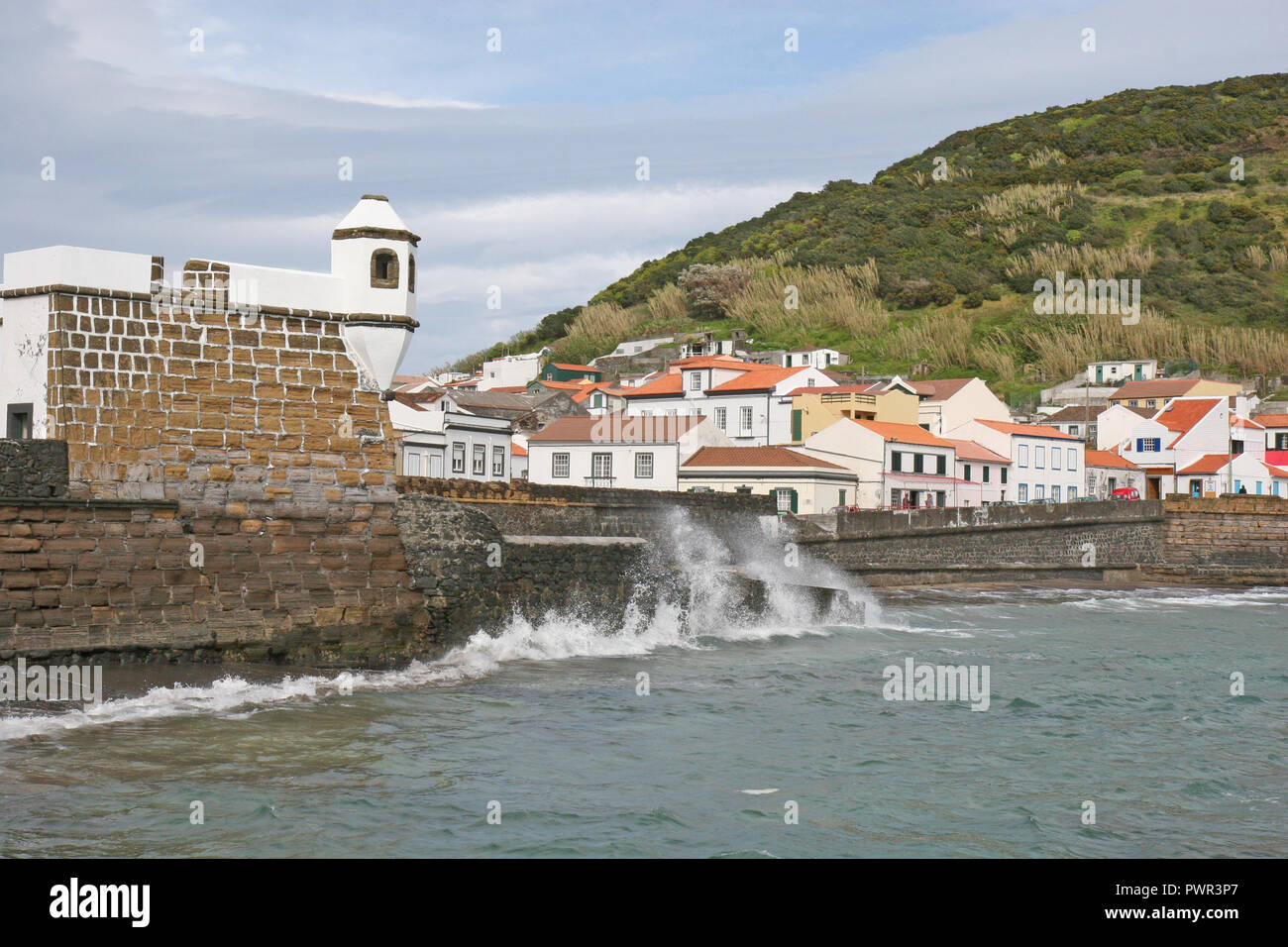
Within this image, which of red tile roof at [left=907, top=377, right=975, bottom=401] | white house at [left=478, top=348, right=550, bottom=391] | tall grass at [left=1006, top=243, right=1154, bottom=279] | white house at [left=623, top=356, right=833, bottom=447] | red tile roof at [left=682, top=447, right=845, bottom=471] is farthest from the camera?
tall grass at [left=1006, top=243, right=1154, bottom=279]

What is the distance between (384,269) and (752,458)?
31621 mm

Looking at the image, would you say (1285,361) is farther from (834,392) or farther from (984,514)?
(984,514)

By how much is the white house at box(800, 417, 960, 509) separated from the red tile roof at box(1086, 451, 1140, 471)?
11238 mm

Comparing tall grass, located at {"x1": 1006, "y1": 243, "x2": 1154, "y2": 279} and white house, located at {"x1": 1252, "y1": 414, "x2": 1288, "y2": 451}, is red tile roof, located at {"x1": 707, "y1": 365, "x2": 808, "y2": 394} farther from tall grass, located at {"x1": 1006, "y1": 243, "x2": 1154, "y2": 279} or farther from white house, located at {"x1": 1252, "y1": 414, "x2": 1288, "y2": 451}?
tall grass, located at {"x1": 1006, "y1": 243, "x2": 1154, "y2": 279}

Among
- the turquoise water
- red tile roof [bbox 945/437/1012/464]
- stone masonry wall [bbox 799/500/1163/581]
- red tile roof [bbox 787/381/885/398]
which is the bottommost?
the turquoise water

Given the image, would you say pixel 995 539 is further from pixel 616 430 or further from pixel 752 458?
pixel 616 430

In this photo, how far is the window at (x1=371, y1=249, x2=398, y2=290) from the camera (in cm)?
1736

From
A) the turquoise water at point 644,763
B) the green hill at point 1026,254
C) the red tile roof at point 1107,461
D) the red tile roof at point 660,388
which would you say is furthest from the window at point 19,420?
the green hill at point 1026,254

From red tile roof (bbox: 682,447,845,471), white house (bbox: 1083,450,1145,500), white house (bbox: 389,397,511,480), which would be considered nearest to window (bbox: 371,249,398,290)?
white house (bbox: 389,397,511,480)

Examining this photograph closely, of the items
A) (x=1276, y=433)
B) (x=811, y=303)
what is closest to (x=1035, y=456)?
(x=1276, y=433)

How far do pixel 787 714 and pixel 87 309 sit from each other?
982cm

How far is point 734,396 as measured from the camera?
60438 millimetres

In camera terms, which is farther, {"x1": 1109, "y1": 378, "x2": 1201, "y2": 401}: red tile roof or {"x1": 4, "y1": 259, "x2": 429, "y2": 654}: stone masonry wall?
{"x1": 1109, "y1": 378, "x2": 1201, "y2": 401}: red tile roof

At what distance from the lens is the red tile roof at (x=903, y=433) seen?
2033 inches
